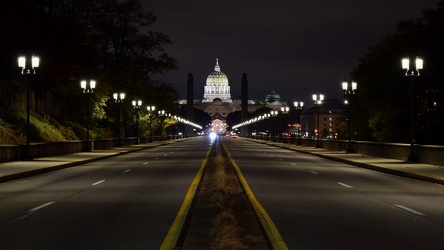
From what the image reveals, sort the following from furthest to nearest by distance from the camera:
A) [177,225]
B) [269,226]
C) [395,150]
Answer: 1. [395,150]
2. [177,225]
3. [269,226]

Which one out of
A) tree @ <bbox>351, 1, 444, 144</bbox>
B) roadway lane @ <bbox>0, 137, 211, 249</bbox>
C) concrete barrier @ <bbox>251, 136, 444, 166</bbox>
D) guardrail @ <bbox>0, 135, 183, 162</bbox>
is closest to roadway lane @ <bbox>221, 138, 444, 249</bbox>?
roadway lane @ <bbox>0, 137, 211, 249</bbox>

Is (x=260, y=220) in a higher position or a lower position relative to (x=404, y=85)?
lower

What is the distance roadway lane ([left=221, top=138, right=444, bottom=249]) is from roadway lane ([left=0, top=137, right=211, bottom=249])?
7.58 feet

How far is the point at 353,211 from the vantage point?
16422 mm

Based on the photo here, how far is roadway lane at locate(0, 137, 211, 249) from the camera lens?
11961 mm

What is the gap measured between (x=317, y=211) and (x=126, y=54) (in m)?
76.9

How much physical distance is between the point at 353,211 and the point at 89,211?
5.72 m

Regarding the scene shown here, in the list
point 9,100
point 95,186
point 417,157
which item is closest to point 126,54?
point 9,100

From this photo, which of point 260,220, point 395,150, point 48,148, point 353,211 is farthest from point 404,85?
point 260,220

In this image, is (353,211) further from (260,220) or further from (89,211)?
(89,211)

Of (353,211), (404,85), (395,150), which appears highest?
(404,85)

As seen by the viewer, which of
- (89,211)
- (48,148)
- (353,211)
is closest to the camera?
(89,211)

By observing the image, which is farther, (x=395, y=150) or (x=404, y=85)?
(x=404, y=85)

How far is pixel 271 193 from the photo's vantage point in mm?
20812
